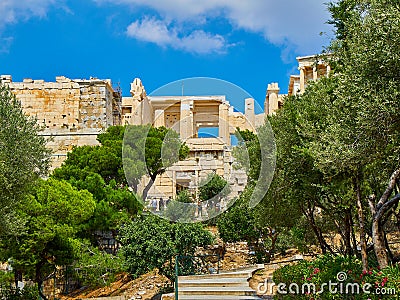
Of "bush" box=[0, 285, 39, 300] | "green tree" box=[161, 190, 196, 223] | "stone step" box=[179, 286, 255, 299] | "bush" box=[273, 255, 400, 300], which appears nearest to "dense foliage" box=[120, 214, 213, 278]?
"green tree" box=[161, 190, 196, 223]

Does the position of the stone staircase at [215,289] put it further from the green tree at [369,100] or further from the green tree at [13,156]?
the green tree at [13,156]

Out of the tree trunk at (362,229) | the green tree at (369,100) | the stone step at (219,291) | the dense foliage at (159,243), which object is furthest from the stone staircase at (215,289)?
the green tree at (369,100)

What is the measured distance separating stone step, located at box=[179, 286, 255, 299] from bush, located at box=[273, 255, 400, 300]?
1.11m

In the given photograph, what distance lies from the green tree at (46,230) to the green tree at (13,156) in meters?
2.15

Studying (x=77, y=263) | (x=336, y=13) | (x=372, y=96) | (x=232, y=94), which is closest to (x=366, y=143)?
(x=372, y=96)

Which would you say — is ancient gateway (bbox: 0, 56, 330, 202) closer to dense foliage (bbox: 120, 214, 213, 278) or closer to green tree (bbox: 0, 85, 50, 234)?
dense foliage (bbox: 120, 214, 213, 278)

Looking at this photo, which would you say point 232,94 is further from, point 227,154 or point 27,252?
point 227,154

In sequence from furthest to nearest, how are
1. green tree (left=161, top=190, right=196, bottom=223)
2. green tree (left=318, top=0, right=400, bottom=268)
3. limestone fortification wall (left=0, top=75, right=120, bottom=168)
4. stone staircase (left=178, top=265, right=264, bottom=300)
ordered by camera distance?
limestone fortification wall (left=0, top=75, right=120, bottom=168), green tree (left=161, top=190, right=196, bottom=223), stone staircase (left=178, top=265, right=264, bottom=300), green tree (left=318, top=0, right=400, bottom=268)

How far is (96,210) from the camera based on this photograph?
61.5ft

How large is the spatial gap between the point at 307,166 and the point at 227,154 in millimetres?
26642

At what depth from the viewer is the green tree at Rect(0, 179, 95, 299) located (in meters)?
13.8

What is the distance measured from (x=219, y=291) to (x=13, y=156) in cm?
534

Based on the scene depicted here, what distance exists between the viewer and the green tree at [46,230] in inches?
542

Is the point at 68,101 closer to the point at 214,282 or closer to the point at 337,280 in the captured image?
the point at 214,282
